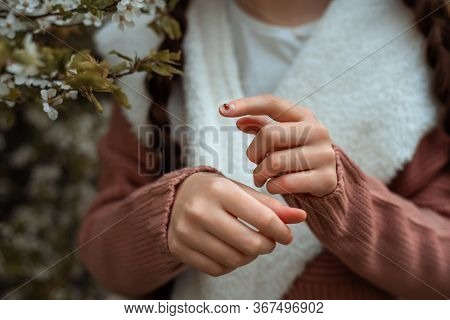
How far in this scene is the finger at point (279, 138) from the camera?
21.9 inches

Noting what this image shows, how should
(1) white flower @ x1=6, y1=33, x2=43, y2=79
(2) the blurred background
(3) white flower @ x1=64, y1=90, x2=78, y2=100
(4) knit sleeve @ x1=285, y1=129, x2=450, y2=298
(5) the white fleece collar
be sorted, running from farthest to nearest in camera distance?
(2) the blurred background → (5) the white fleece collar → (4) knit sleeve @ x1=285, y1=129, x2=450, y2=298 → (3) white flower @ x1=64, y1=90, x2=78, y2=100 → (1) white flower @ x1=6, y1=33, x2=43, y2=79

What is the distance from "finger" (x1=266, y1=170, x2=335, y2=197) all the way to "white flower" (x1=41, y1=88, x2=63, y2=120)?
0.19 metres

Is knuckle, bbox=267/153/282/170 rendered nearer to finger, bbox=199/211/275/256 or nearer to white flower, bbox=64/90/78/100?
finger, bbox=199/211/275/256

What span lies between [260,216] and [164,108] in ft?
1.05

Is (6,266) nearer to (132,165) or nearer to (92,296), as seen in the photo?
(92,296)

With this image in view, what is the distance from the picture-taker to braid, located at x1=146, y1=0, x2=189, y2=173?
2.68ft

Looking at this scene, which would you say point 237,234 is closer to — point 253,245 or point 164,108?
point 253,245

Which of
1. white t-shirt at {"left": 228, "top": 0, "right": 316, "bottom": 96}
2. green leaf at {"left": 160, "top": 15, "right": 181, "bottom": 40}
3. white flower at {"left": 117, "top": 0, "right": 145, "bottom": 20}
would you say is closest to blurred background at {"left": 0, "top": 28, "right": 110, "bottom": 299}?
white t-shirt at {"left": 228, "top": 0, "right": 316, "bottom": 96}

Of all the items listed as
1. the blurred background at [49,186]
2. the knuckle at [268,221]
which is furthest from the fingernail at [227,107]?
the blurred background at [49,186]

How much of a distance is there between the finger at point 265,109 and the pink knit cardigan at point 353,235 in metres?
0.06

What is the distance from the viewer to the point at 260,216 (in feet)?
1.84

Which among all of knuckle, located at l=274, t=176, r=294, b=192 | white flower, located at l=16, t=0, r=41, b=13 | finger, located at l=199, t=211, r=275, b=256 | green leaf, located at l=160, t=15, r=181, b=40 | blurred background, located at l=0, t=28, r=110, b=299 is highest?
white flower, located at l=16, t=0, r=41, b=13

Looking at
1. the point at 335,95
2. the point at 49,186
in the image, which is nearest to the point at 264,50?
the point at 335,95
